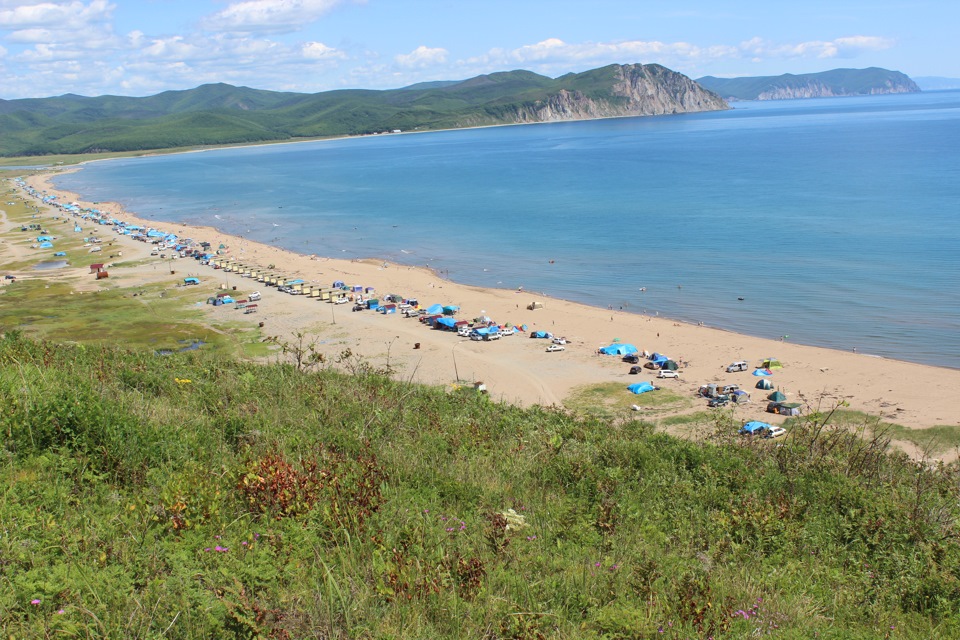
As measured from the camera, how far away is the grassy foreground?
5.11 meters

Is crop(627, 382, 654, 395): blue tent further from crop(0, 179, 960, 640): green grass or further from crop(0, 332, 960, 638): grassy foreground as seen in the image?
crop(0, 332, 960, 638): grassy foreground

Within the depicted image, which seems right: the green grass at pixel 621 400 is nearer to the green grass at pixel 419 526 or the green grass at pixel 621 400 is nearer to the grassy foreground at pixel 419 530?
the green grass at pixel 419 526

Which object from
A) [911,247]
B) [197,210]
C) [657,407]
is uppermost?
[197,210]

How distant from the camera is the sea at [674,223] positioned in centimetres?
4175

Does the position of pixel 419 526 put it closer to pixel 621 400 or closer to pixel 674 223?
pixel 621 400

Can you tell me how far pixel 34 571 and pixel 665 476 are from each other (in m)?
7.92

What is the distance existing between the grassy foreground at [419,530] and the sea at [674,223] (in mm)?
27989

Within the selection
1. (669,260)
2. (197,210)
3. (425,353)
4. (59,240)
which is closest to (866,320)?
(669,260)

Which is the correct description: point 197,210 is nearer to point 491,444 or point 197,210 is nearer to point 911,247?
point 911,247

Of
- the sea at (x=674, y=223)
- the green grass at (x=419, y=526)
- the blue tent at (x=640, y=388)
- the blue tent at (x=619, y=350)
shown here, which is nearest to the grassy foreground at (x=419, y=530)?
the green grass at (x=419, y=526)

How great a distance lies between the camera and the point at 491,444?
1076 cm

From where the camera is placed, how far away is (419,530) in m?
6.44

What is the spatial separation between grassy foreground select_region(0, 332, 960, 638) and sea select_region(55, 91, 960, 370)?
28.0 meters

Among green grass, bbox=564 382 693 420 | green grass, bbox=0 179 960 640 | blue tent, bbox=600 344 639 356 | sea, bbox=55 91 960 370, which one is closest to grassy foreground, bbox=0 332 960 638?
green grass, bbox=0 179 960 640
